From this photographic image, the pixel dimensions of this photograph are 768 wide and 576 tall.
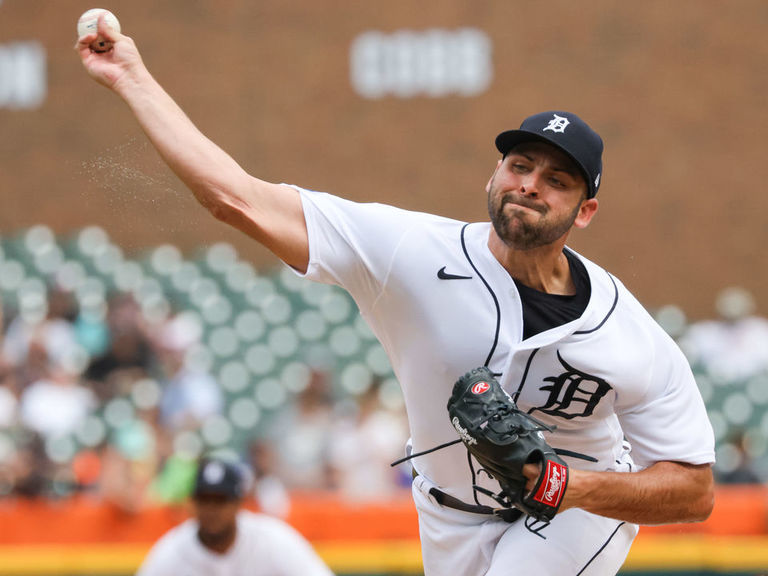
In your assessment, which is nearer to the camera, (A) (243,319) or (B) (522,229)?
(B) (522,229)

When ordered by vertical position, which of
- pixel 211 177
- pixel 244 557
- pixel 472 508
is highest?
pixel 211 177

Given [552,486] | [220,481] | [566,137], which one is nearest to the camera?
[552,486]

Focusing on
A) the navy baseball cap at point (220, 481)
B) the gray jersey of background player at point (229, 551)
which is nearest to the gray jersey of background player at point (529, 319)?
the navy baseball cap at point (220, 481)

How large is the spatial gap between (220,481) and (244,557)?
48 centimetres

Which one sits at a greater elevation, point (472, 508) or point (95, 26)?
point (95, 26)

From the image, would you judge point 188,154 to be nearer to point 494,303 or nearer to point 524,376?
point 494,303

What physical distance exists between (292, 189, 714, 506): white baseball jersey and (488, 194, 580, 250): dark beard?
13cm

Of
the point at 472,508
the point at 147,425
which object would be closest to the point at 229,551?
the point at 472,508

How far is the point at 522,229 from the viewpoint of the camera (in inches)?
136

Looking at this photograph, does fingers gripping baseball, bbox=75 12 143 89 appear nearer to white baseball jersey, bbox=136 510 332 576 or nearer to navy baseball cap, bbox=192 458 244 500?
navy baseball cap, bbox=192 458 244 500

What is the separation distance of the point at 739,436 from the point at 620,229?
5.72 meters

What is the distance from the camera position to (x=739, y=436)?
9570mm

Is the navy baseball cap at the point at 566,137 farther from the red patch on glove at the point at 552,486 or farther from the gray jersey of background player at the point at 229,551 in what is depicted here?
the gray jersey of background player at the point at 229,551

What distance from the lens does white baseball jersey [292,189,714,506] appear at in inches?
136
